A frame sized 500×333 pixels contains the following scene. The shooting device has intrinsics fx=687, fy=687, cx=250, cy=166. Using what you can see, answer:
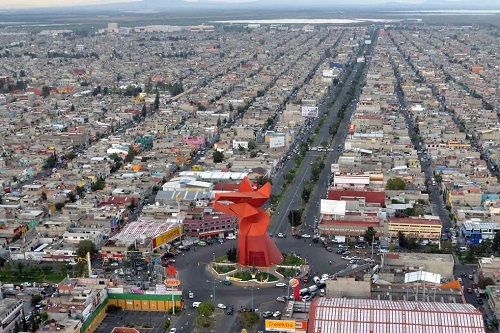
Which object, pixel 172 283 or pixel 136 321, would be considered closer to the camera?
pixel 136 321

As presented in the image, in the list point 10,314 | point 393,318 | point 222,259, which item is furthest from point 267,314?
point 10,314

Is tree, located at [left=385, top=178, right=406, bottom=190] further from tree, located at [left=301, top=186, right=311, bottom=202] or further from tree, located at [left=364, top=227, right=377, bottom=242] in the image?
tree, located at [left=364, top=227, right=377, bottom=242]

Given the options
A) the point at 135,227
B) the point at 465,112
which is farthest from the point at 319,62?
the point at 135,227

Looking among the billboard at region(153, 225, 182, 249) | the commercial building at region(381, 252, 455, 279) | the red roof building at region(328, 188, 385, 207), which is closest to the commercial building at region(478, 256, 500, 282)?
the commercial building at region(381, 252, 455, 279)

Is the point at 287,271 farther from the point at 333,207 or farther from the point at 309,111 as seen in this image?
the point at 309,111

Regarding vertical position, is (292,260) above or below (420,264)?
below

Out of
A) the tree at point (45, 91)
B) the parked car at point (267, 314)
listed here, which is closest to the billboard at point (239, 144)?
the parked car at point (267, 314)

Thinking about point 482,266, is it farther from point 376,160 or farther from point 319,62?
point 319,62
